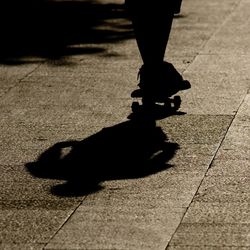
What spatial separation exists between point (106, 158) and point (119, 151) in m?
0.20

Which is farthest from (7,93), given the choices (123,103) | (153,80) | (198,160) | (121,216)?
(121,216)

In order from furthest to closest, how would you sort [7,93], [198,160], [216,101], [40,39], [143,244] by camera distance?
[40,39], [7,93], [216,101], [198,160], [143,244]

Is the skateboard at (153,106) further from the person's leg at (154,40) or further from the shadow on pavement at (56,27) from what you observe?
the shadow on pavement at (56,27)

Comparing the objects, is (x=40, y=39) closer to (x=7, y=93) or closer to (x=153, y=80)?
(x=7, y=93)

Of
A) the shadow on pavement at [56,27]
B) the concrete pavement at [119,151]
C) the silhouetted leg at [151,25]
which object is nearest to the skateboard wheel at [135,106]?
the concrete pavement at [119,151]

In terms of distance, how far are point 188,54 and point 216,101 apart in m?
1.94

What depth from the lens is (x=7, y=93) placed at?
10242 millimetres

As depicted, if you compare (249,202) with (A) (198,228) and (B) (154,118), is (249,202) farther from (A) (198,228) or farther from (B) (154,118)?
(B) (154,118)

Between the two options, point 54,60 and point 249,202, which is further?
point 54,60

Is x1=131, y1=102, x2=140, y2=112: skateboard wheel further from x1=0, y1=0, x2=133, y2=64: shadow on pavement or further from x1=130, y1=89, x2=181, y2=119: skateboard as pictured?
x1=0, y1=0, x2=133, y2=64: shadow on pavement

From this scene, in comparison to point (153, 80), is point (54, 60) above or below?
below

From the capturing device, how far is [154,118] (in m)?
8.95

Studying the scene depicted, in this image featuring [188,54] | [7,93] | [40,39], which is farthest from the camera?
[40,39]

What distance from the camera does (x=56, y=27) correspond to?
13.2m
